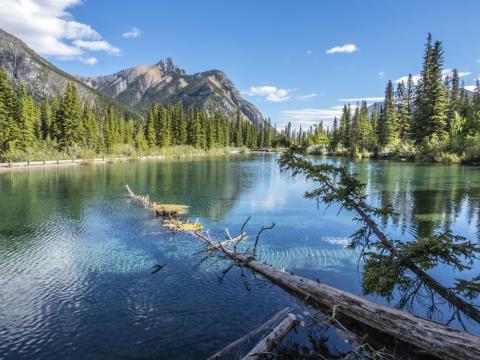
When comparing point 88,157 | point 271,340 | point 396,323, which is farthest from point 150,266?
point 88,157

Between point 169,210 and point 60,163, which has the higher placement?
point 60,163

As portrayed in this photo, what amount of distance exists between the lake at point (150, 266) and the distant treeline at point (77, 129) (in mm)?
31010

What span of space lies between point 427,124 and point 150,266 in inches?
2689

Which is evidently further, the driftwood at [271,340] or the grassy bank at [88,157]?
the grassy bank at [88,157]

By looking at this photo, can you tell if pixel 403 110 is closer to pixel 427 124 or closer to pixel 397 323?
pixel 427 124

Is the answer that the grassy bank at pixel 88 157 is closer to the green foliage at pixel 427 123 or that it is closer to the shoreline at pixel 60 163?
the shoreline at pixel 60 163

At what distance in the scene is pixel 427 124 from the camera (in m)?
66.9

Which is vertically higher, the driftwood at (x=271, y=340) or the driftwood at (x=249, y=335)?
the driftwood at (x=271, y=340)

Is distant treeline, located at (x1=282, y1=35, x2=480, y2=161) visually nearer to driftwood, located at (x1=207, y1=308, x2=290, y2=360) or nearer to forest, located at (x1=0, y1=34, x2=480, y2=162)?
forest, located at (x1=0, y1=34, x2=480, y2=162)

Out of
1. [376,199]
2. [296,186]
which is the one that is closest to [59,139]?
[296,186]

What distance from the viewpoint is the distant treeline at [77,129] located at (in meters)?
55.6

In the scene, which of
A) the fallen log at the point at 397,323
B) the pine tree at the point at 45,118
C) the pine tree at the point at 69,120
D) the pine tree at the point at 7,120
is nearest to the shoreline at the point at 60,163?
the pine tree at the point at 7,120

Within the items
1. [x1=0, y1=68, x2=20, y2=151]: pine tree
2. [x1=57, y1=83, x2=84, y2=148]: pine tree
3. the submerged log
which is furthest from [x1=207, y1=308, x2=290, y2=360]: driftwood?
[x1=57, y1=83, x2=84, y2=148]: pine tree

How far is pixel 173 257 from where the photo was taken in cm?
1528
